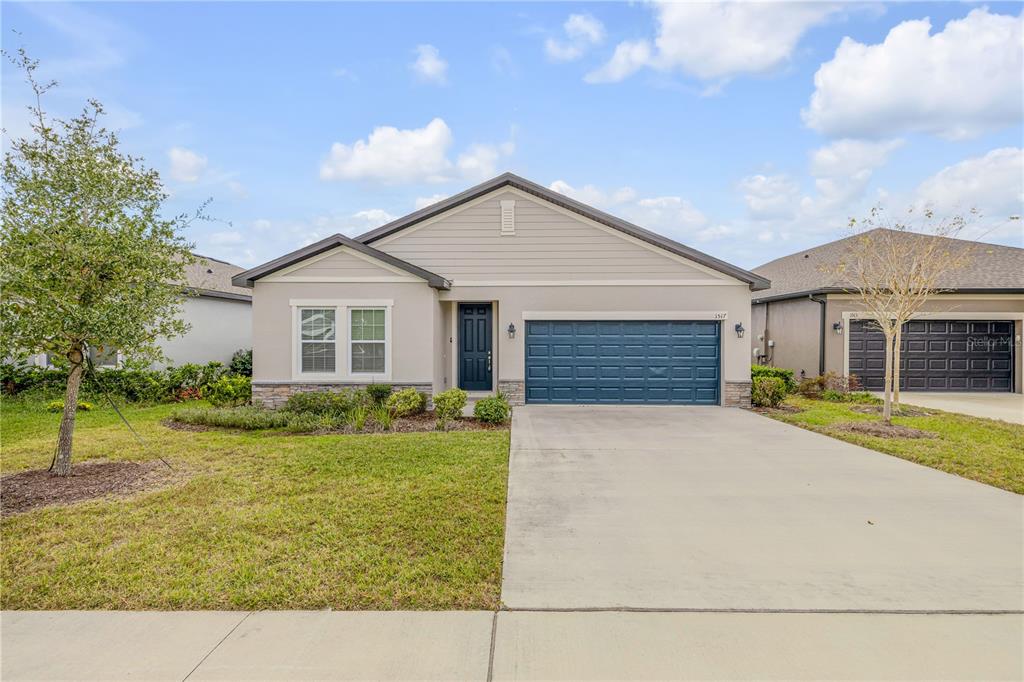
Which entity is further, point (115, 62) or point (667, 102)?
point (667, 102)

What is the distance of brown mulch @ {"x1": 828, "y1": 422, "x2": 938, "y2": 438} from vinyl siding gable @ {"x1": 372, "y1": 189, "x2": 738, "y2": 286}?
4.62 meters

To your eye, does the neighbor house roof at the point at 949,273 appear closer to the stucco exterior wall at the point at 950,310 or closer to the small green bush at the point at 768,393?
the stucco exterior wall at the point at 950,310

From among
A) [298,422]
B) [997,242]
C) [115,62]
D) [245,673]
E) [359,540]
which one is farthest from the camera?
[997,242]

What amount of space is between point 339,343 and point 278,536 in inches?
289

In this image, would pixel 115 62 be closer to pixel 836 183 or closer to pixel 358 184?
pixel 358 184

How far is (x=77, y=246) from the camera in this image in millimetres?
5395

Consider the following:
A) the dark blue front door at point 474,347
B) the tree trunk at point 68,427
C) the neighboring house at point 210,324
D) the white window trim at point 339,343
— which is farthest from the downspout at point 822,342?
the neighboring house at point 210,324

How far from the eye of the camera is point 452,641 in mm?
2891

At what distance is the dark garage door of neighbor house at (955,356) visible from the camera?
48.8 ft

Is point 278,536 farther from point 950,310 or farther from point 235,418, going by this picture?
point 950,310

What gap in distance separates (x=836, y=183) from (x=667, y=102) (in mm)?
7541

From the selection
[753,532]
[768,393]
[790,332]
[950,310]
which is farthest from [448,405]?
[950,310]

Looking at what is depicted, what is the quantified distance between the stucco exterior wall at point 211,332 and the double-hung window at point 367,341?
20.6 feet

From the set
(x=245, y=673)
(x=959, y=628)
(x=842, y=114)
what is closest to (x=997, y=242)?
(x=842, y=114)
